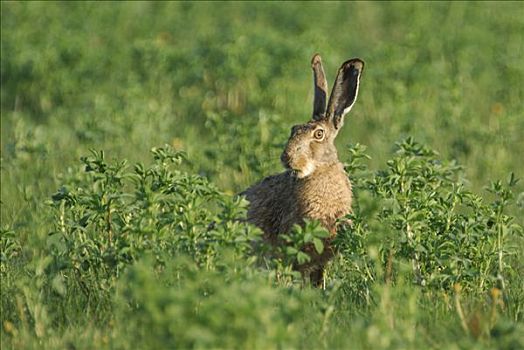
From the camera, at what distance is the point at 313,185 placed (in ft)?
22.6

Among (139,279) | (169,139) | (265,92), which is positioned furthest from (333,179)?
(265,92)

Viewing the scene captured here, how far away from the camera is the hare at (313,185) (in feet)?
22.4

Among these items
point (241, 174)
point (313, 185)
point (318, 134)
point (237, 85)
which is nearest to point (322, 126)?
point (318, 134)

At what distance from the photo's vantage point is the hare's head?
6.86m

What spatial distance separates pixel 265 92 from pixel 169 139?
4.53ft

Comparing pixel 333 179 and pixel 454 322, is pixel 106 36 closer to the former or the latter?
pixel 333 179

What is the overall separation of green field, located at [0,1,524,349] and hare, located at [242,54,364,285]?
16 centimetres

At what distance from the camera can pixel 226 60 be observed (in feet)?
37.4

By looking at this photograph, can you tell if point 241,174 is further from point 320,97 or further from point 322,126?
point 322,126

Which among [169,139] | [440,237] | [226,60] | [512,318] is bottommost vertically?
[512,318]

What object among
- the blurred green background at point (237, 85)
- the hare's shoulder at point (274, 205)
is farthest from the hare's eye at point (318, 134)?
the blurred green background at point (237, 85)

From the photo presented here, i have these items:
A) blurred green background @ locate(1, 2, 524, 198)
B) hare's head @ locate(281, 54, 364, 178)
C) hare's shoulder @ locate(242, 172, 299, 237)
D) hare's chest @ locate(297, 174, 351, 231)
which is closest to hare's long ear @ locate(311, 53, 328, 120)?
hare's head @ locate(281, 54, 364, 178)

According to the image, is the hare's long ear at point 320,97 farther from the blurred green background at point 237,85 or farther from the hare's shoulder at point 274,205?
the blurred green background at point 237,85

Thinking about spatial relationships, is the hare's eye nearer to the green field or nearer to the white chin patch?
the white chin patch
